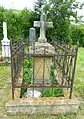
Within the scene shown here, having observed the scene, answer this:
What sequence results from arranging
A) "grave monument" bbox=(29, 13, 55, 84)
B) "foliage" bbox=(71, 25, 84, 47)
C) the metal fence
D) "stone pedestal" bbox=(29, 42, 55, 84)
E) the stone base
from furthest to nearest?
"foliage" bbox=(71, 25, 84, 47) < "grave monument" bbox=(29, 13, 55, 84) < "stone pedestal" bbox=(29, 42, 55, 84) < the metal fence < the stone base

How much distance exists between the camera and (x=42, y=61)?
4320 mm

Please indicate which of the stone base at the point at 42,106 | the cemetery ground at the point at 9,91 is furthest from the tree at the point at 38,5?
the stone base at the point at 42,106

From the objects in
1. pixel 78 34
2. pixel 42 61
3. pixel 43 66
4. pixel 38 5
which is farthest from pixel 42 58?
pixel 78 34

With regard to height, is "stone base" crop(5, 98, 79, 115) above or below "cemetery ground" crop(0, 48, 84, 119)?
above

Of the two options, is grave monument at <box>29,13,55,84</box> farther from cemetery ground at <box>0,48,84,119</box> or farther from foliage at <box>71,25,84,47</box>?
foliage at <box>71,25,84,47</box>

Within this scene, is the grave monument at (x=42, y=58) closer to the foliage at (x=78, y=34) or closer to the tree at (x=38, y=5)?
the tree at (x=38, y=5)

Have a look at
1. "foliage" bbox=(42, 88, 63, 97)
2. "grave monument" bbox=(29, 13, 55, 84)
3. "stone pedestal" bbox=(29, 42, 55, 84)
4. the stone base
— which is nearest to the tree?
"grave monument" bbox=(29, 13, 55, 84)

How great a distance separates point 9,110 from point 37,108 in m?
0.53

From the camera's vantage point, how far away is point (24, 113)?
360cm

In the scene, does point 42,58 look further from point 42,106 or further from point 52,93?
point 42,106

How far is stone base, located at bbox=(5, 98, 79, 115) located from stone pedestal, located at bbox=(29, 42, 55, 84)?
635 mm

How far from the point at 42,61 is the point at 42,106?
1142mm

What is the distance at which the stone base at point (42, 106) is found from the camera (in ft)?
11.5

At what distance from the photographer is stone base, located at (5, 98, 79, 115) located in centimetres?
352
